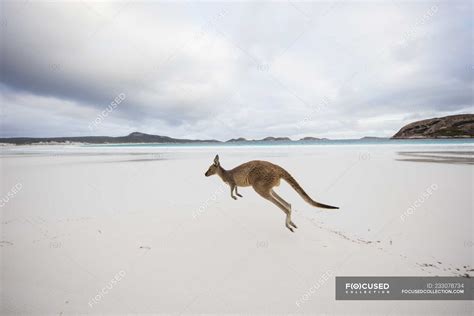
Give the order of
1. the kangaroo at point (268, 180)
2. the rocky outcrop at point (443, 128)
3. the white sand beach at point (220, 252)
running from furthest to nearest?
1. the rocky outcrop at point (443, 128)
2. the kangaroo at point (268, 180)
3. the white sand beach at point (220, 252)

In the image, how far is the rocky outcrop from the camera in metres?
39.1

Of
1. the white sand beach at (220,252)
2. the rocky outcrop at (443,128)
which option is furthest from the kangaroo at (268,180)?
the rocky outcrop at (443,128)

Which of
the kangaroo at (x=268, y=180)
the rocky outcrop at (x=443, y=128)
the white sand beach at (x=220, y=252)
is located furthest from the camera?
the rocky outcrop at (x=443, y=128)

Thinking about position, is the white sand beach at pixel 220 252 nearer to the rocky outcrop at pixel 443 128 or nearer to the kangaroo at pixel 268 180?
the kangaroo at pixel 268 180

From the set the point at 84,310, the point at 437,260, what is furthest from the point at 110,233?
the point at 437,260

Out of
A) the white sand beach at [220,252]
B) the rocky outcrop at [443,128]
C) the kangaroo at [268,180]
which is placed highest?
the rocky outcrop at [443,128]

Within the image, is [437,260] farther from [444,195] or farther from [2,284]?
[2,284]

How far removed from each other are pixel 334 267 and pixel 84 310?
271 cm

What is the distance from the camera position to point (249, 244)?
3.17 m

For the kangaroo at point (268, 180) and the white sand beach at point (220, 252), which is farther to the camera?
the kangaroo at point (268, 180)

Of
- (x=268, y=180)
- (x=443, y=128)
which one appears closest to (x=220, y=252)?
(x=268, y=180)

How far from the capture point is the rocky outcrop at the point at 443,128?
128ft

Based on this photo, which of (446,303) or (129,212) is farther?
(129,212)

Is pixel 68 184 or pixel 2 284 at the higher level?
pixel 68 184
